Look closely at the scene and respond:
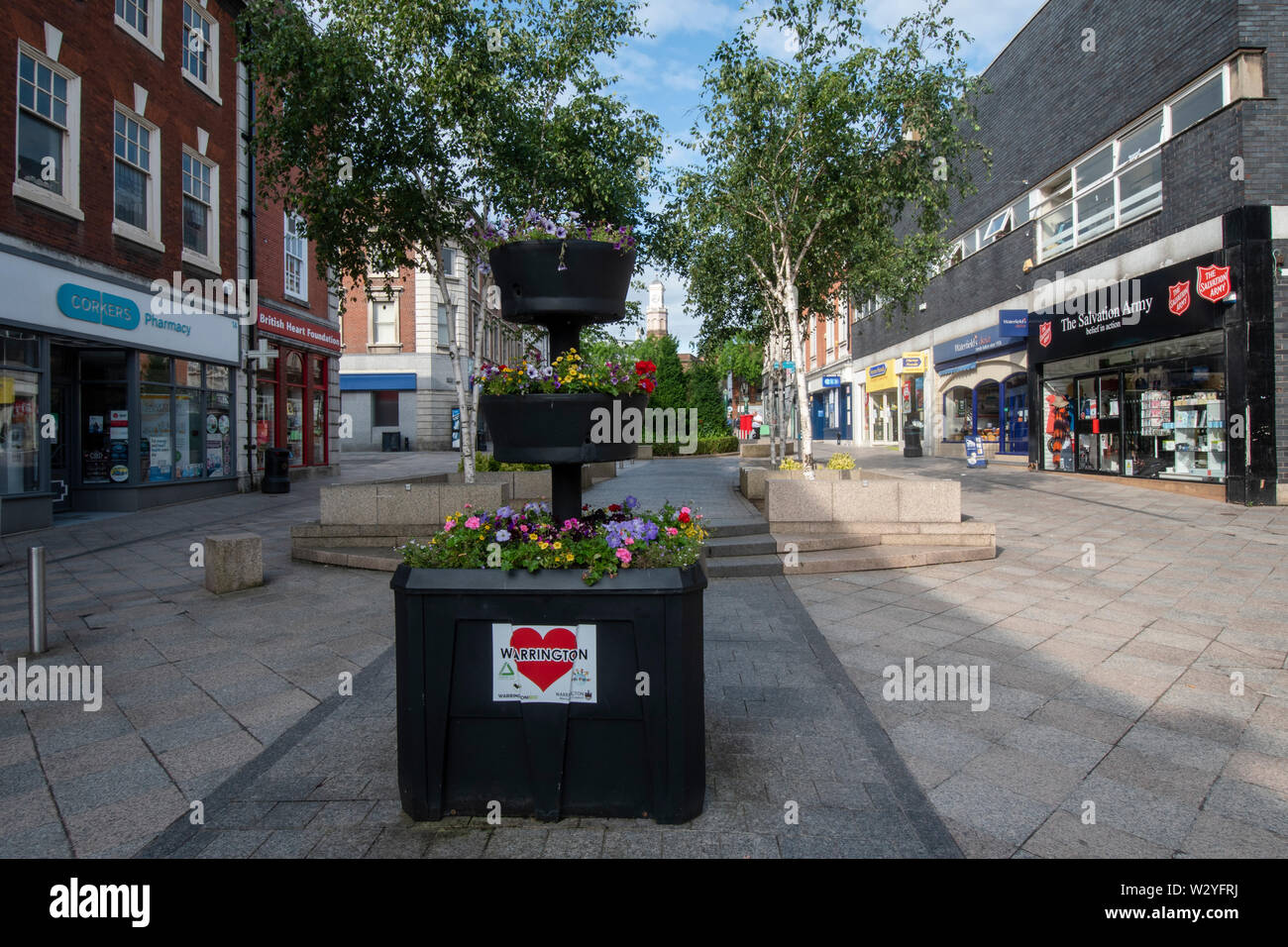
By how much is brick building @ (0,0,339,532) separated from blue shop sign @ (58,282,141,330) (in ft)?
0.11

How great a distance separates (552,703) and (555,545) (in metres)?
0.64

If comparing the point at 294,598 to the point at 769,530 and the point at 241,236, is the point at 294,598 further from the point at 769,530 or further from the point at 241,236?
the point at 241,236

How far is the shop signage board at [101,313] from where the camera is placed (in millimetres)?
10859

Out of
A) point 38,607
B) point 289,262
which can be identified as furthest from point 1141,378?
point 289,262

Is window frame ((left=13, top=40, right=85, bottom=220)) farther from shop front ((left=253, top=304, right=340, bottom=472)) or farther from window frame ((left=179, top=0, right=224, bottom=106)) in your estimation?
shop front ((left=253, top=304, right=340, bottom=472))

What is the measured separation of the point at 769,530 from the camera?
30.6 ft

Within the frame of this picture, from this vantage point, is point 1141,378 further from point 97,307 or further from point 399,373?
point 399,373

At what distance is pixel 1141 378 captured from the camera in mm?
15766

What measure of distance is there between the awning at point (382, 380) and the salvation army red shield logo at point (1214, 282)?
107ft

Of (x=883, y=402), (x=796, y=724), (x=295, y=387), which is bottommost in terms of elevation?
(x=796, y=724)

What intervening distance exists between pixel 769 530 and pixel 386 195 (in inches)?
274

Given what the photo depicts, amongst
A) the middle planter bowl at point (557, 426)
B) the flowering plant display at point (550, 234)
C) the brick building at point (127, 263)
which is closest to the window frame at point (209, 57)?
the brick building at point (127, 263)

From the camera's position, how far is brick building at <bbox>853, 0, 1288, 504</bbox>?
12641mm
